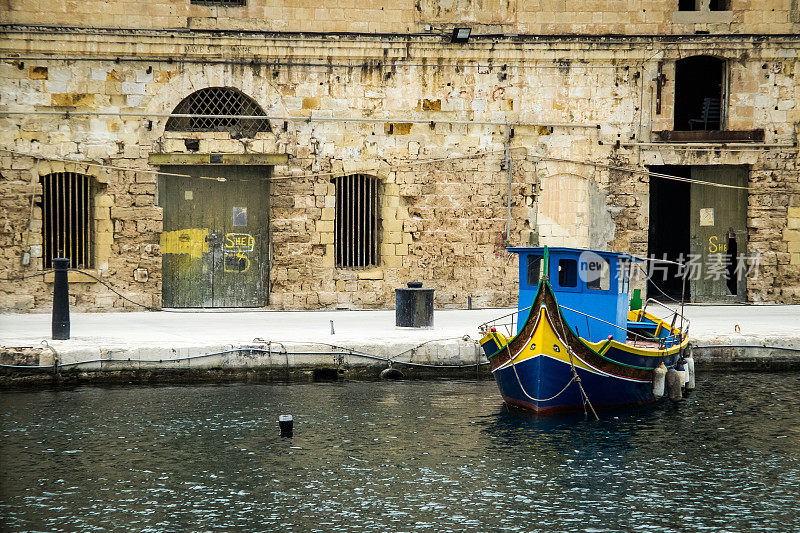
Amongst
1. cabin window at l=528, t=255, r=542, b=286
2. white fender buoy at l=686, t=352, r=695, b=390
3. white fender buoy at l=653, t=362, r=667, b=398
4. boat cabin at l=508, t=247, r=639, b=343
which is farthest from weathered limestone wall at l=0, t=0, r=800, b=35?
white fender buoy at l=653, t=362, r=667, b=398

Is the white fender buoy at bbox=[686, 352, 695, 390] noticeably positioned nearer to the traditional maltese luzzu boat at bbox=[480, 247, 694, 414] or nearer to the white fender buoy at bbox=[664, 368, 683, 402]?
the traditional maltese luzzu boat at bbox=[480, 247, 694, 414]

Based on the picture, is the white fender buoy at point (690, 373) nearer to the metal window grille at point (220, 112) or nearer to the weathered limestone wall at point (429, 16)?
the weathered limestone wall at point (429, 16)

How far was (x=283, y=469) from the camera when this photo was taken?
10.2 m

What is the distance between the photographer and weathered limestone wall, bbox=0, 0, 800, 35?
18328mm

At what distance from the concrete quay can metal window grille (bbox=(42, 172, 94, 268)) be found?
6.54 ft

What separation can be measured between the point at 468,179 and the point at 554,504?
1103 centimetres

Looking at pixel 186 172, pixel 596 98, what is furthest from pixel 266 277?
pixel 596 98

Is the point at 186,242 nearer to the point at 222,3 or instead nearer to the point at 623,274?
the point at 222,3

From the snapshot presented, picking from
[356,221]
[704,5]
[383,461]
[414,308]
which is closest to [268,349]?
[414,308]

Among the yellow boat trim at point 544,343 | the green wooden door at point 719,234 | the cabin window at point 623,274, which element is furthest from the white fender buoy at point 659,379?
the green wooden door at point 719,234

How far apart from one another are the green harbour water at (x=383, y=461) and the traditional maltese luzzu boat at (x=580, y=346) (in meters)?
0.30

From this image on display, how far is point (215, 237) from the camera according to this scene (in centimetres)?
1916

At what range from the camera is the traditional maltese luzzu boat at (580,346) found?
12672 millimetres

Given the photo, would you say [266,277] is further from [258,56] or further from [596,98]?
[596,98]
